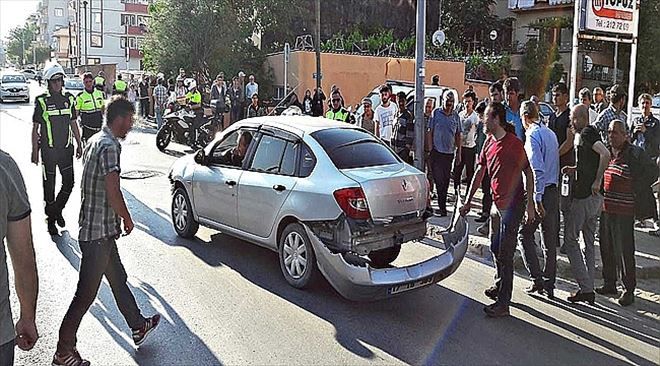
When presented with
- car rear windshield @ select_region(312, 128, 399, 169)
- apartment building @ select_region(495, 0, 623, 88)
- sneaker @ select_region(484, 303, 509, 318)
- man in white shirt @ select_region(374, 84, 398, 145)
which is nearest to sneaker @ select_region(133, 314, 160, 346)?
car rear windshield @ select_region(312, 128, 399, 169)

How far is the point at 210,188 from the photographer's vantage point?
307 inches

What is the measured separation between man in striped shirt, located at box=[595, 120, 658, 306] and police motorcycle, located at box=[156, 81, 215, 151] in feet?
43.4

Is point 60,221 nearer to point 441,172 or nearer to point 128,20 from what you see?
point 441,172

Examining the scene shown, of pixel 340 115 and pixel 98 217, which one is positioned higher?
pixel 340 115

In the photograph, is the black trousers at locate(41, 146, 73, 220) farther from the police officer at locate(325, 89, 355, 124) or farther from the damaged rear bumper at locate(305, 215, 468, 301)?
the police officer at locate(325, 89, 355, 124)

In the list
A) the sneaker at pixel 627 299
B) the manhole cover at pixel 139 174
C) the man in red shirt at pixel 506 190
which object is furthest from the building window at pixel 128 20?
the sneaker at pixel 627 299

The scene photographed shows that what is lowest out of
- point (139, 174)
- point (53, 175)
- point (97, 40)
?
point (139, 174)

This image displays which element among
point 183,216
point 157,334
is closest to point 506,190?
point 157,334

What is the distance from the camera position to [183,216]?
8438 millimetres

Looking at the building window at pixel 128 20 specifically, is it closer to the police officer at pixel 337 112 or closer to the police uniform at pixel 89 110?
the police officer at pixel 337 112

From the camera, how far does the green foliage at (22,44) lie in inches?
4254

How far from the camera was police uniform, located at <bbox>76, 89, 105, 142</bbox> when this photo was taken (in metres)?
10.9

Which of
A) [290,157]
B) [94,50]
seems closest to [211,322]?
[290,157]

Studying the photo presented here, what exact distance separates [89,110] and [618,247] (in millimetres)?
8317
